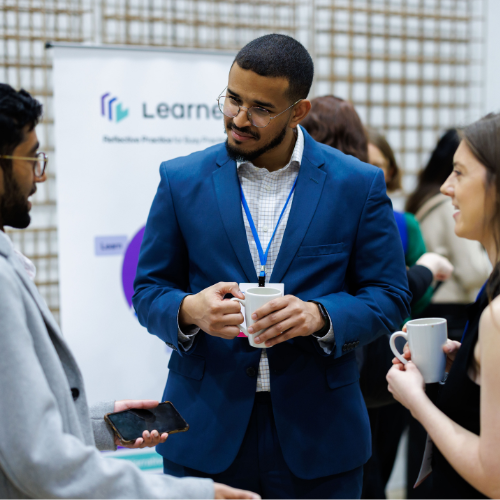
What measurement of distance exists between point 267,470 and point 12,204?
0.96m

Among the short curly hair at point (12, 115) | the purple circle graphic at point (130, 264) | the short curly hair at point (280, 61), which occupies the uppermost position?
the short curly hair at point (280, 61)

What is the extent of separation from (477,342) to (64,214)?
214cm

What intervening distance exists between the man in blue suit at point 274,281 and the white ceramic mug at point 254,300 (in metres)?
0.15

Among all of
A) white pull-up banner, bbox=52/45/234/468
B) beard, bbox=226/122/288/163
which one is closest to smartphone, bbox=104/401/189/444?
beard, bbox=226/122/288/163

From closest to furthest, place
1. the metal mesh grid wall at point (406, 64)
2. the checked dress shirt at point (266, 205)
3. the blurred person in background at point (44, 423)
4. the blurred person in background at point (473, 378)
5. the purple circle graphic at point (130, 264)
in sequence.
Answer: the blurred person in background at point (44, 423)
the blurred person in background at point (473, 378)
the checked dress shirt at point (266, 205)
the purple circle graphic at point (130, 264)
the metal mesh grid wall at point (406, 64)

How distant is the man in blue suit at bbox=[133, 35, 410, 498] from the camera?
1.58m

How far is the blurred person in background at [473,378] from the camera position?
108 centimetres

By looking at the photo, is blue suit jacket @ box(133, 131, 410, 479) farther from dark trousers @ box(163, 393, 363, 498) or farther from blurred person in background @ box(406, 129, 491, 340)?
blurred person in background @ box(406, 129, 491, 340)

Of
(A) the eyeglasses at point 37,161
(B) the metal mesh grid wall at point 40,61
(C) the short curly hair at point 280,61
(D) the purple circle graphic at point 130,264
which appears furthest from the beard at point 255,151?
(B) the metal mesh grid wall at point 40,61

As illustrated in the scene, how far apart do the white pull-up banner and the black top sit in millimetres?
1909

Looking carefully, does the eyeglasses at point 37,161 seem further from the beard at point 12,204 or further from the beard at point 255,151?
the beard at point 255,151

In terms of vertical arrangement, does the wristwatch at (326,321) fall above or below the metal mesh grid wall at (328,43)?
below

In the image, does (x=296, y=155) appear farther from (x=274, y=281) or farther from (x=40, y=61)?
(x=40, y=61)

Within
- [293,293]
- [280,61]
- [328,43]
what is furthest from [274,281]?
[328,43]
